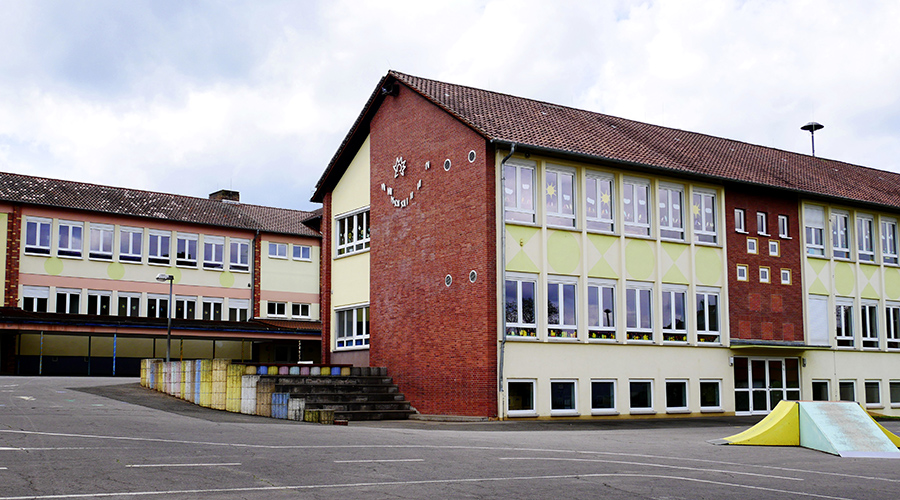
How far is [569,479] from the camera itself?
1053 cm

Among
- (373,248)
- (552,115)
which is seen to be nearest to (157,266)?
→ (373,248)

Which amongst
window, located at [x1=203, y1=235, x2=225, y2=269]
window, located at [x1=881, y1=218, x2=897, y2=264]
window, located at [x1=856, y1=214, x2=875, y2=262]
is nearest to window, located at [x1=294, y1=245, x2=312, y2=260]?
window, located at [x1=203, y1=235, x2=225, y2=269]

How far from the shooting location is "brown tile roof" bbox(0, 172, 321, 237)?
46.2 metres

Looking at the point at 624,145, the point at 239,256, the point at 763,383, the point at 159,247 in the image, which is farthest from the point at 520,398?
the point at 239,256

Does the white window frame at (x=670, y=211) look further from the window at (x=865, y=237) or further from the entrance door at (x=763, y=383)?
the window at (x=865, y=237)

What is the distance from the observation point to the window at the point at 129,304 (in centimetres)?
4853

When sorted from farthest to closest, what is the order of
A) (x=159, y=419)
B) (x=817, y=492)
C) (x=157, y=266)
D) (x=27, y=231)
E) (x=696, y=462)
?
(x=157, y=266) → (x=27, y=231) → (x=159, y=419) → (x=696, y=462) → (x=817, y=492)

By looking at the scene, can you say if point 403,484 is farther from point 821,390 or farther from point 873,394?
point 873,394

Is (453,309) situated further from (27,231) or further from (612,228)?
(27,231)

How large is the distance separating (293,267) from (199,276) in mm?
6198

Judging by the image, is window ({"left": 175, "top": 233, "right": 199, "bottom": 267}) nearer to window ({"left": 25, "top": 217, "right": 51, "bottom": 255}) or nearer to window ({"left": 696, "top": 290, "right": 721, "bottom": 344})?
window ({"left": 25, "top": 217, "right": 51, "bottom": 255})

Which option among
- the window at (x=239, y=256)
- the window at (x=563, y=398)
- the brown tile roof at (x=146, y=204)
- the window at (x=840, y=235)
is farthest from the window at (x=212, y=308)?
the window at (x=840, y=235)

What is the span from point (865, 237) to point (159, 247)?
3428 cm

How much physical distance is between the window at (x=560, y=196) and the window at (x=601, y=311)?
1.88m
